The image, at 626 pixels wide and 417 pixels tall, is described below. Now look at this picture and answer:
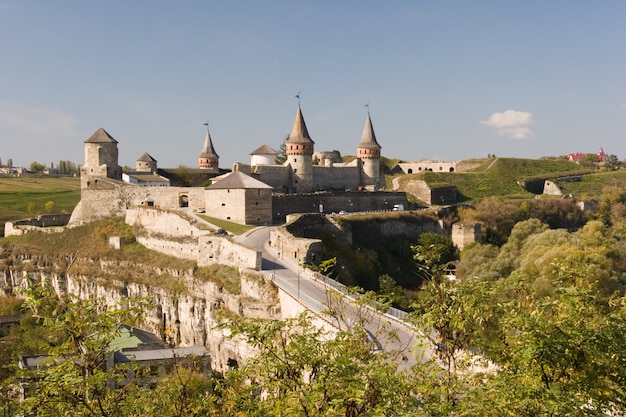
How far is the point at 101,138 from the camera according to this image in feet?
173

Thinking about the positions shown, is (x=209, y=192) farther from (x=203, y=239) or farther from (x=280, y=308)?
(x=280, y=308)

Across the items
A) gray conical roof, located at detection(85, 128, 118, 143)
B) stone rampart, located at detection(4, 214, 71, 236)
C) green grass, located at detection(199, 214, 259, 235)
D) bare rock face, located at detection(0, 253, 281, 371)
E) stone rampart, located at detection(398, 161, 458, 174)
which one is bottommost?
bare rock face, located at detection(0, 253, 281, 371)

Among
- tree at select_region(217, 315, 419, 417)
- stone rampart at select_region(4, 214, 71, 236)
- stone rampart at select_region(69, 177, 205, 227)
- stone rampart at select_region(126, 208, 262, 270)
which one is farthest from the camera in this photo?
stone rampart at select_region(4, 214, 71, 236)

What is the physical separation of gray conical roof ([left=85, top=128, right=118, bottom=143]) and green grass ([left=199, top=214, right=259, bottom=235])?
14.8m

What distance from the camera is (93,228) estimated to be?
4938 cm

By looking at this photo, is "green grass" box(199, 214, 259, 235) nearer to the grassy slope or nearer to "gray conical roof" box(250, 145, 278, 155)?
"gray conical roof" box(250, 145, 278, 155)

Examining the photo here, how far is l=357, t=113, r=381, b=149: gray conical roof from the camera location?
208 feet

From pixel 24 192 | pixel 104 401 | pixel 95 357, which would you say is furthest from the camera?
pixel 24 192

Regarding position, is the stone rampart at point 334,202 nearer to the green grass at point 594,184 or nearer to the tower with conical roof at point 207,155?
the tower with conical roof at point 207,155

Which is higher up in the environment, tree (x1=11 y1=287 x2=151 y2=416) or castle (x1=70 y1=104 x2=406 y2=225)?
castle (x1=70 y1=104 x2=406 y2=225)

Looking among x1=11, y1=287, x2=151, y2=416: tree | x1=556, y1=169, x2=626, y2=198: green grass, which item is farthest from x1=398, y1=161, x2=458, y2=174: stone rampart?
x1=11, y1=287, x2=151, y2=416: tree

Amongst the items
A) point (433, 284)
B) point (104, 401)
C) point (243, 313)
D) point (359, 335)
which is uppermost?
point (433, 284)

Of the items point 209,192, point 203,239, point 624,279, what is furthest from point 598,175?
point 203,239

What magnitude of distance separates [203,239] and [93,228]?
1789 cm
